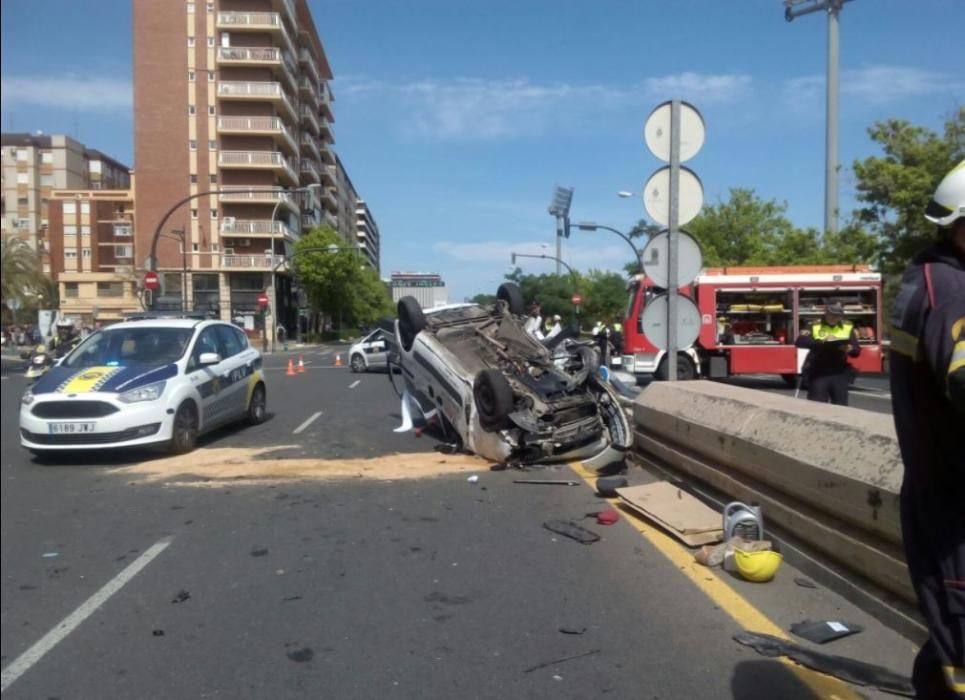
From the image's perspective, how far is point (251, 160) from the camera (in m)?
59.2

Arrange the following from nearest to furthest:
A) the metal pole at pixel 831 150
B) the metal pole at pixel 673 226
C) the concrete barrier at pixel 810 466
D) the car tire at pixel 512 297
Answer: the concrete barrier at pixel 810 466 → the metal pole at pixel 673 226 → the car tire at pixel 512 297 → the metal pole at pixel 831 150

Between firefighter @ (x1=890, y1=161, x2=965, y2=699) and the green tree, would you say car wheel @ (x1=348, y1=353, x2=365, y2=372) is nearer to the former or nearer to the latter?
the green tree

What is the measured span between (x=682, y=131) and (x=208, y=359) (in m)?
6.49

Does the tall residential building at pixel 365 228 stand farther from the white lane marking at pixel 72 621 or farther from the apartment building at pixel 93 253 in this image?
the white lane marking at pixel 72 621

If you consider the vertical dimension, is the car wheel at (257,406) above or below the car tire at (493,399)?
below

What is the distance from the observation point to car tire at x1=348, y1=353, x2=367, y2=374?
2575 cm

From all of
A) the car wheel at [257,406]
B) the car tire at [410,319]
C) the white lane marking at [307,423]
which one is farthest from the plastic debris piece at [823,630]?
the car wheel at [257,406]

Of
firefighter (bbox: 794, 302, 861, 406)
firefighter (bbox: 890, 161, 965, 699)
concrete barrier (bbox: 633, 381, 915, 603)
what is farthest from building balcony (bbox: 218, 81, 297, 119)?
firefighter (bbox: 890, 161, 965, 699)

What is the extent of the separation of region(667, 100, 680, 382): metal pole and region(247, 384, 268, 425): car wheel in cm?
697

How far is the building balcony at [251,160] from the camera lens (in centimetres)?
5888

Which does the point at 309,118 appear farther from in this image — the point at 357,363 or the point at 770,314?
the point at 770,314

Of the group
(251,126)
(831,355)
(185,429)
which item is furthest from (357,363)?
(251,126)

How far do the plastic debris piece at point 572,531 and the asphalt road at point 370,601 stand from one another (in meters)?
0.09

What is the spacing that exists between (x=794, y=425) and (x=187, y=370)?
7.58 meters
